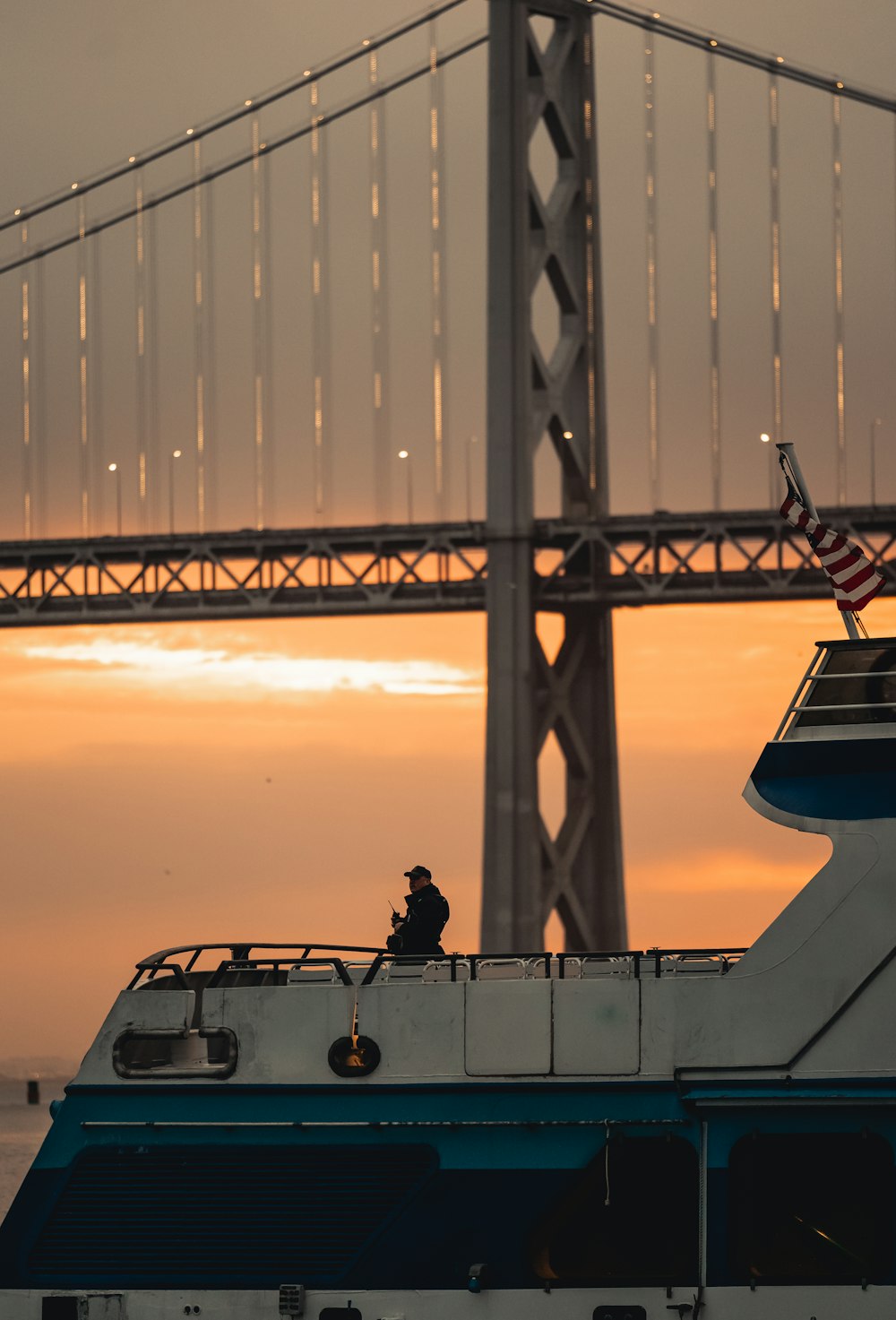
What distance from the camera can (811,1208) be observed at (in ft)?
60.2

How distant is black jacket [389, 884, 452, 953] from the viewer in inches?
798

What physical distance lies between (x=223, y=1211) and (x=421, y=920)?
2.96 metres

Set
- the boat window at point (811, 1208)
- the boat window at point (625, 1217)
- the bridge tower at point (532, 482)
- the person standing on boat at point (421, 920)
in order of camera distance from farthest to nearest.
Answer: the bridge tower at point (532, 482), the person standing on boat at point (421, 920), the boat window at point (625, 1217), the boat window at point (811, 1208)

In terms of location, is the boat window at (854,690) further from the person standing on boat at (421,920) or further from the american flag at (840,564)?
the person standing on boat at (421,920)

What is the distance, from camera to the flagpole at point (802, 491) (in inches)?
789

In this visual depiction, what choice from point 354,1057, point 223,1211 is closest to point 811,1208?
point 354,1057

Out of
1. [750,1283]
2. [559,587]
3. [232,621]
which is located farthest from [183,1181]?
[232,621]

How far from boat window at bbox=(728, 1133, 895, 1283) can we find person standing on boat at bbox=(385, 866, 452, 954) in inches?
132

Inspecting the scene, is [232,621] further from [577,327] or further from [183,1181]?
[183,1181]

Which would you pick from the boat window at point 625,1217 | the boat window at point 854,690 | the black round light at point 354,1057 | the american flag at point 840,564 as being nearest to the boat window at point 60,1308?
the black round light at point 354,1057

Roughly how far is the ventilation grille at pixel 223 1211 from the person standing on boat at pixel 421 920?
82.1 inches

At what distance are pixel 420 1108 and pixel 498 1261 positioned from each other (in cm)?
133

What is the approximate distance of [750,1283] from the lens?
18.3m

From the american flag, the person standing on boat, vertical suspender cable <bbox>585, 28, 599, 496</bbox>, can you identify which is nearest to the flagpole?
the american flag
